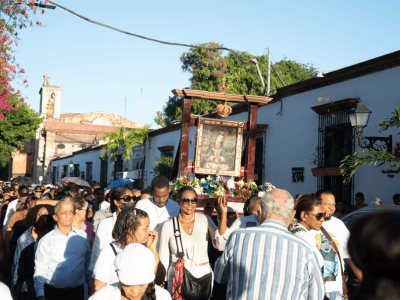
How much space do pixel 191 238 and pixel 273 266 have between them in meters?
2.39

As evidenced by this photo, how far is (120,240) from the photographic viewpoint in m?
5.42

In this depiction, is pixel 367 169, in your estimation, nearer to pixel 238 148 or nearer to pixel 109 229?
pixel 238 148

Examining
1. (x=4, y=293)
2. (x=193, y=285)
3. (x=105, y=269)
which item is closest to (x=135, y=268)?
(x=4, y=293)

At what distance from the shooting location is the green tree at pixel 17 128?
47.9 m

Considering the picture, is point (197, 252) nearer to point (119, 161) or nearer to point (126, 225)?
point (126, 225)

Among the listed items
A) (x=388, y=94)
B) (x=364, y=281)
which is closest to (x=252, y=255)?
(x=364, y=281)

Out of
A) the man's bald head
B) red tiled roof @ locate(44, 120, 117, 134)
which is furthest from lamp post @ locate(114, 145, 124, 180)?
the man's bald head

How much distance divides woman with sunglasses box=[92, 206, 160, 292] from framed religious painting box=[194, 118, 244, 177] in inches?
285

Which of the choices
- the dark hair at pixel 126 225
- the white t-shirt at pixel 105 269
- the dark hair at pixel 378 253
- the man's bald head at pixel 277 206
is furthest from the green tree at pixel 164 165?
the dark hair at pixel 378 253

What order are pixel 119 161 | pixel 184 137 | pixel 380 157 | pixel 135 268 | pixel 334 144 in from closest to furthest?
pixel 135 268 < pixel 380 157 < pixel 184 137 < pixel 334 144 < pixel 119 161

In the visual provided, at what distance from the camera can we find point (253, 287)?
4578 mm

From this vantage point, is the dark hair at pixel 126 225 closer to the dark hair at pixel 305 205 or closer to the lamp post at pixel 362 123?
the dark hair at pixel 305 205

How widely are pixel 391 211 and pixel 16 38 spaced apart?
1422cm

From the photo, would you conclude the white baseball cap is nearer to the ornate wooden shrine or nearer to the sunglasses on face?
the sunglasses on face
